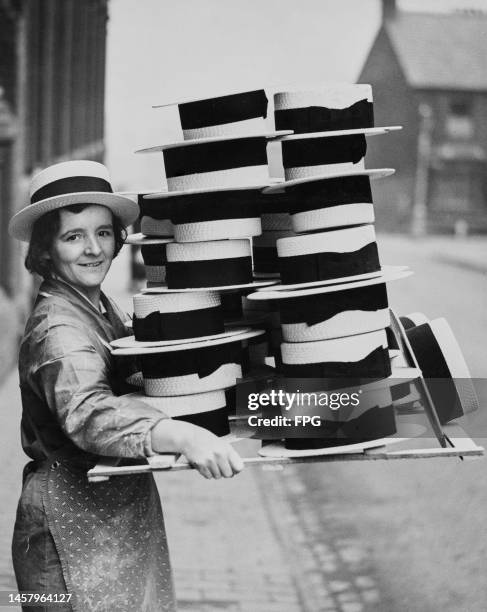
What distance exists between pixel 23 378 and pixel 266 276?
2.41 feet

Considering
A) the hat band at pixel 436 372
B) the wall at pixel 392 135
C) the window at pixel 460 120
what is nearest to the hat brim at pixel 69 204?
the hat band at pixel 436 372

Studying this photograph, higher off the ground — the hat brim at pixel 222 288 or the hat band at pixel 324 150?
the hat band at pixel 324 150

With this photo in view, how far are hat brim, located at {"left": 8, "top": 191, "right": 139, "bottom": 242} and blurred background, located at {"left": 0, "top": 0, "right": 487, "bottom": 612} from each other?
182 millimetres

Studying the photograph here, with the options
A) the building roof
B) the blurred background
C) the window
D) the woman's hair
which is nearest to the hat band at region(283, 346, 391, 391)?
the blurred background

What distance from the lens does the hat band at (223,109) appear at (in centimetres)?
247

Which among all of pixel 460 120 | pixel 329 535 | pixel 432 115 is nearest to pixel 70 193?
pixel 329 535

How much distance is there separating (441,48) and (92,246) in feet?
33.1

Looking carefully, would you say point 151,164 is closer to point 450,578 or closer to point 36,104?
point 450,578

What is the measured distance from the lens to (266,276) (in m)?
2.77

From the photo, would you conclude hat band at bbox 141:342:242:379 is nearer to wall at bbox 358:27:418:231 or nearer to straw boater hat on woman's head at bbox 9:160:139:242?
straw boater hat on woman's head at bbox 9:160:139:242

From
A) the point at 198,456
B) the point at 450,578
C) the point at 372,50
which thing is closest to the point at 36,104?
the point at 372,50

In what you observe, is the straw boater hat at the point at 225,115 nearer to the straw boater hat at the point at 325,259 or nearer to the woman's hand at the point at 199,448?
the straw boater hat at the point at 325,259

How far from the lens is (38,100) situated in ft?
32.2

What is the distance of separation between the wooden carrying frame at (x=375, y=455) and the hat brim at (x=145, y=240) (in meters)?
0.59
